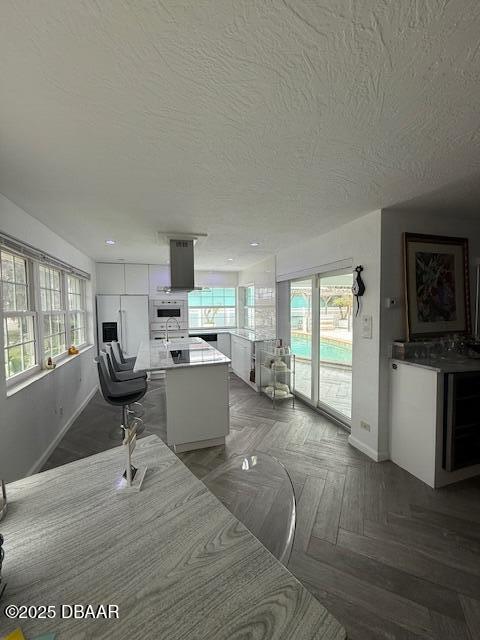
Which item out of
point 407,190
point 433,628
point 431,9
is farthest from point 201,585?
point 407,190

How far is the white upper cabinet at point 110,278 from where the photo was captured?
5613mm

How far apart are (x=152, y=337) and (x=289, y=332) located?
3.03m

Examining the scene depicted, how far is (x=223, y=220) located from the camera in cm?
290

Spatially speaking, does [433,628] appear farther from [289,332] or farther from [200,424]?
[289,332]

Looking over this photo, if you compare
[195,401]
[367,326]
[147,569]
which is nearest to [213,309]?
[195,401]

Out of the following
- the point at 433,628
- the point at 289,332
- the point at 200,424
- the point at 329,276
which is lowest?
the point at 433,628

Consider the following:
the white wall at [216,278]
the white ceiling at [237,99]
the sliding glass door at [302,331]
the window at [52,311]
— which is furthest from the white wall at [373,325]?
the white wall at [216,278]

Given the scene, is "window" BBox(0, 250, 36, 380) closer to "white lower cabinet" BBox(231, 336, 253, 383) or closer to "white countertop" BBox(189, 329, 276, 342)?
"white countertop" BBox(189, 329, 276, 342)

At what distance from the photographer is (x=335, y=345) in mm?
3709

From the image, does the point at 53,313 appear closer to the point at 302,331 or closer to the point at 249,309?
the point at 302,331

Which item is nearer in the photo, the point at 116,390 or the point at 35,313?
the point at 35,313

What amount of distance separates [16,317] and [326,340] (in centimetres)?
359

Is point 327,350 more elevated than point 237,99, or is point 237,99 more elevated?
point 237,99

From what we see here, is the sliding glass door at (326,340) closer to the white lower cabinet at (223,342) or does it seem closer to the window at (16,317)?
the white lower cabinet at (223,342)
